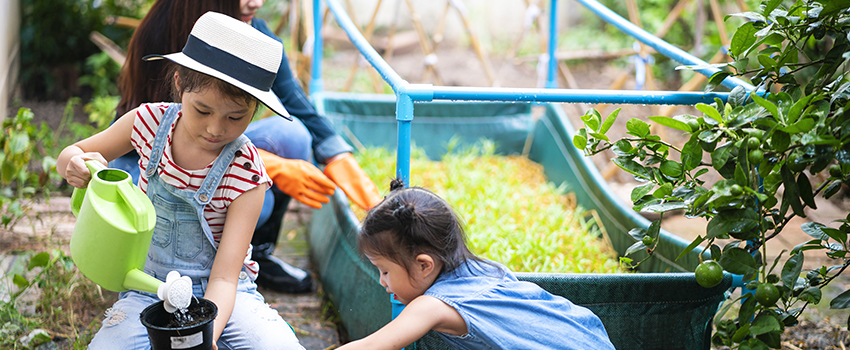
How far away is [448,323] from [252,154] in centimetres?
53

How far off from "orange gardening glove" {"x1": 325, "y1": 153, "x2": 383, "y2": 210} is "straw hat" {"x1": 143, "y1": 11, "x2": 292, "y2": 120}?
2.01 feet

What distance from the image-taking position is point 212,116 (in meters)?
1.19

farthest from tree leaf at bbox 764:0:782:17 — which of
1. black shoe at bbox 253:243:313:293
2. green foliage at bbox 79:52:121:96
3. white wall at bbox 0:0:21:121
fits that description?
green foliage at bbox 79:52:121:96

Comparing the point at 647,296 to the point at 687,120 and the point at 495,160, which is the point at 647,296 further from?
the point at 495,160

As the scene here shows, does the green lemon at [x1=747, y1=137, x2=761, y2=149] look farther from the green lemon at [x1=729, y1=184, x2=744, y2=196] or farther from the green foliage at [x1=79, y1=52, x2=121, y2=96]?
the green foliage at [x1=79, y1=52, x2=121, y2=96]

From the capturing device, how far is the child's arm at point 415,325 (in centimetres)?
106

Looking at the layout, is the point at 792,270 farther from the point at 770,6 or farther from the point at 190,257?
the point at 190,257

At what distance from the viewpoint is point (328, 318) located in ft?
6.39

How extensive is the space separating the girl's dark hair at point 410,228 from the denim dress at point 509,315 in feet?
0.20

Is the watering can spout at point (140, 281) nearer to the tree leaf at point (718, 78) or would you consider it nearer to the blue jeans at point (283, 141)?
the blue jeans at point (283, 141)

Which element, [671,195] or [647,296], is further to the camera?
[647,296]

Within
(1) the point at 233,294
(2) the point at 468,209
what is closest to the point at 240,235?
(1) the point at 233,294

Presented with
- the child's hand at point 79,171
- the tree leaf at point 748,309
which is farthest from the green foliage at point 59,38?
the tree leaf at point 748,309

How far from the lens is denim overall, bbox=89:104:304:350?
128cm
